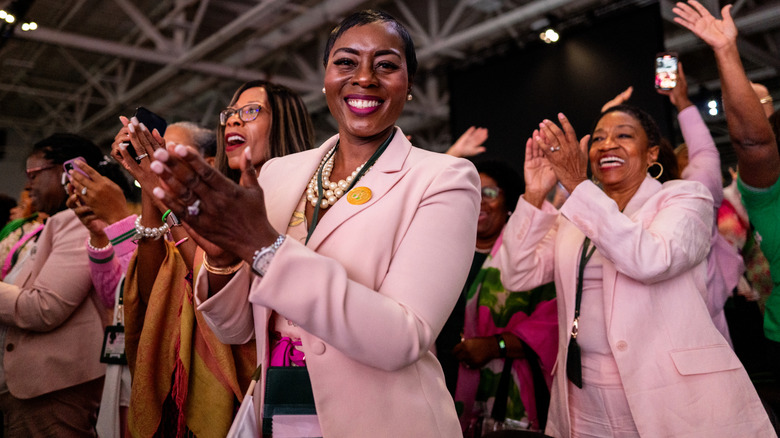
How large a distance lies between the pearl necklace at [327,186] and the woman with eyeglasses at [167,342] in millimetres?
416

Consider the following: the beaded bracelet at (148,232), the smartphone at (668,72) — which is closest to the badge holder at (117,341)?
the beaded bracelet at (148,232)

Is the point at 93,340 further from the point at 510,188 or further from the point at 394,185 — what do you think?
the point at 510,188

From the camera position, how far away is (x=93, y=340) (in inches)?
102

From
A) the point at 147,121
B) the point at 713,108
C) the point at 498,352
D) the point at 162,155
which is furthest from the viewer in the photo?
the point at 713,108

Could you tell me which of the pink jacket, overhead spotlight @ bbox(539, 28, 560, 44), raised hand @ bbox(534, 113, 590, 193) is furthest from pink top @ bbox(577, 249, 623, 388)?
overhead spotlight @ bbox(539, 28, 560, 44)

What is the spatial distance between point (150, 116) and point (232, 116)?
518 millimetres

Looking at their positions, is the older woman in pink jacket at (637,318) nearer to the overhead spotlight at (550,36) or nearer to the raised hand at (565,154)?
the raised hand at (565,154)

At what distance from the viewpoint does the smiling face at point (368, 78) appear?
1.36m

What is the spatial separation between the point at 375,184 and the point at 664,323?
1.19m

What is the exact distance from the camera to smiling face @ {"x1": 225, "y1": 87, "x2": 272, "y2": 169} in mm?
2189

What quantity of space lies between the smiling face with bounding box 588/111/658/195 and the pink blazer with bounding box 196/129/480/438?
125cm

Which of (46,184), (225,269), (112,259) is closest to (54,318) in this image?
(112,259)

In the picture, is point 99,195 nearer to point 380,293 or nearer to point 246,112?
point 246,112

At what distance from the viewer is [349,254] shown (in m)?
1.19
